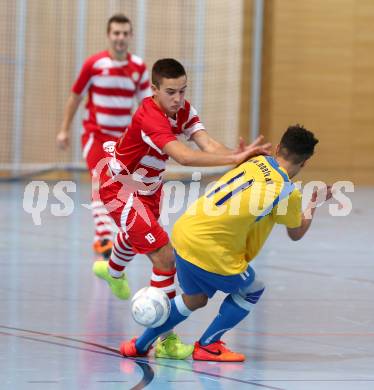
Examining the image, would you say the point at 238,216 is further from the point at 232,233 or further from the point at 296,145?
the point at 296,145

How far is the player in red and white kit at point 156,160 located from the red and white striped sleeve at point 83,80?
2.88 meters

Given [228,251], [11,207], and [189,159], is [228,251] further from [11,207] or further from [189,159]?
[11,207]

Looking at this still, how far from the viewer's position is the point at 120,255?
617cm

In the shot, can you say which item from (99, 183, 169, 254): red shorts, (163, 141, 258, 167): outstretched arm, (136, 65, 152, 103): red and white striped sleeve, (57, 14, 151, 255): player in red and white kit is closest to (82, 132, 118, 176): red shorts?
(57, 14, 151, 255): player in red and white kit

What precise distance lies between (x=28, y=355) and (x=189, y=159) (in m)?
1.18

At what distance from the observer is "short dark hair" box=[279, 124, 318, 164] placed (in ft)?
15.8

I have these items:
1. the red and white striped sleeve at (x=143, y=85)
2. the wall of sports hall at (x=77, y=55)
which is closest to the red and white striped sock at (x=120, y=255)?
the red and white striped sleeve at (x=143, y=85)

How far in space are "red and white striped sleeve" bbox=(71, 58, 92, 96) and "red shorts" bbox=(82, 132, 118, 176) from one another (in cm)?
36

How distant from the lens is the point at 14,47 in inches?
607

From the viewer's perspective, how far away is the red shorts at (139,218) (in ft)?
17.3

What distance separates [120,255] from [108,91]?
9.51 feet

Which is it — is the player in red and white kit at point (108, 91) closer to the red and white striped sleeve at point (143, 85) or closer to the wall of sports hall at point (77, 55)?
the red and white striped sleeve at point (143, 85)

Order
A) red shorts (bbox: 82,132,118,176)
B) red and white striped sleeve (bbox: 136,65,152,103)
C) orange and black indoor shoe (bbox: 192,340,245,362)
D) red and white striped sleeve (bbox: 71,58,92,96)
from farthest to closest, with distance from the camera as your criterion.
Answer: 1. red and white striped sleeve (bbox: 136,65,152,103)
2. red and white striped sleeve (bbox: 71,58,92,96)
3. red shorts (bbox: 82,132,118,176)
4. orange and black indoor shoe (bbox: 192,340,245,362)

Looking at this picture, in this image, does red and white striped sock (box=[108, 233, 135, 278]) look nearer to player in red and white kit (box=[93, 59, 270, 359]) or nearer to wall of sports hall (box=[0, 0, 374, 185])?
player in red and white kit (box=[93, 59, 270, 359])
